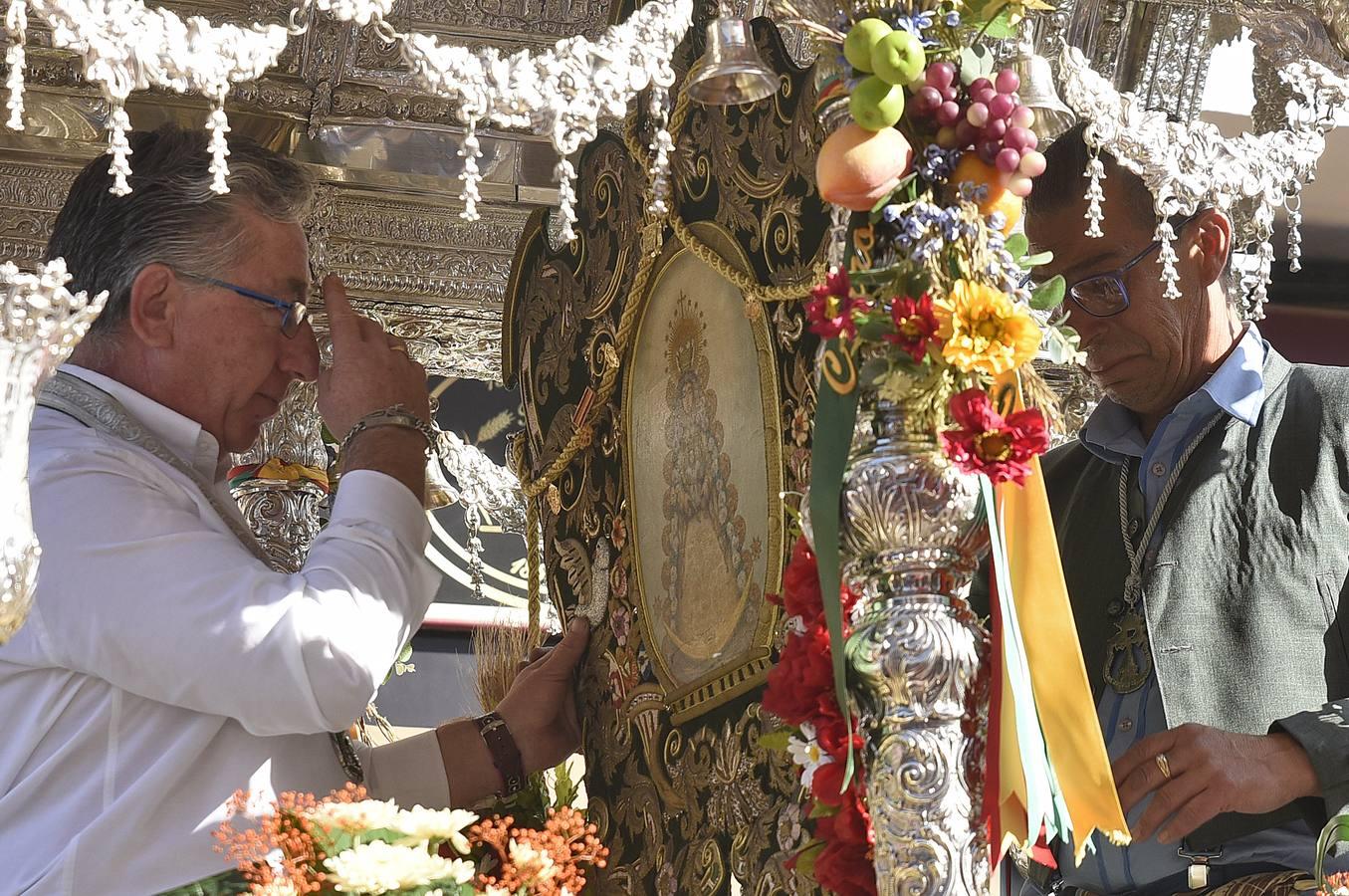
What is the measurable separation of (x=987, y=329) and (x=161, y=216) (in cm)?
146

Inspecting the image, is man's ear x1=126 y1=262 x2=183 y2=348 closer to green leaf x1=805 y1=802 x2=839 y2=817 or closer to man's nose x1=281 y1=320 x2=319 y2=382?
man's nose x1=281 y1=320 x2=319 y2=382

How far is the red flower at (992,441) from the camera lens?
181 cm

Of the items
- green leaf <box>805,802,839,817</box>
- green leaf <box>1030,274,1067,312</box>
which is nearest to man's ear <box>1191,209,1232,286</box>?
green leaf <box>1030,274,1067,312</box>

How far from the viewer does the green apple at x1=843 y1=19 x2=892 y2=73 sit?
190 centimetres

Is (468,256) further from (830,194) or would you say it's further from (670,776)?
(830,194)

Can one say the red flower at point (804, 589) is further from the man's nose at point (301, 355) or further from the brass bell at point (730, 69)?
the man's nose at point (301, 355)

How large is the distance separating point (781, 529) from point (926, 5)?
2.63 feet

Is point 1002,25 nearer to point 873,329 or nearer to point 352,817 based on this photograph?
point 873,329

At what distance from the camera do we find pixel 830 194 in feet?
6.22

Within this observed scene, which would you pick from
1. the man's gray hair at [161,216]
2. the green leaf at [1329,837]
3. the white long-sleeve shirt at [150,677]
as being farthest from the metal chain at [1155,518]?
Result: the man's gray hair at [161,216]

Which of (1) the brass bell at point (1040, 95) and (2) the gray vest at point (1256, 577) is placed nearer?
(1) the brass bell at point (1040, 95)

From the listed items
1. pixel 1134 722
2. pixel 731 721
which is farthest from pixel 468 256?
pixel 1134 722

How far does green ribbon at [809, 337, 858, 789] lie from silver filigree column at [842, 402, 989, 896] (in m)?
0.02

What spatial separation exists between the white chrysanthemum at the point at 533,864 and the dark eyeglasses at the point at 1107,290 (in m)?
1.23
